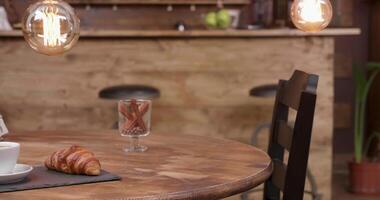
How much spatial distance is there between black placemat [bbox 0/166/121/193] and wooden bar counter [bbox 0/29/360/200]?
235cm

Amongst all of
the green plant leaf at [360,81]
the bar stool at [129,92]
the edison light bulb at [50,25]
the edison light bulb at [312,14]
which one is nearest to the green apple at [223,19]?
the bar stool at [129,92]

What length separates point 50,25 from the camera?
6.48 feet

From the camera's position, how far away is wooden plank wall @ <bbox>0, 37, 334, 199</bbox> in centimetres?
373

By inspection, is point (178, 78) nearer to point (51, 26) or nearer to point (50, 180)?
point (51, 26)

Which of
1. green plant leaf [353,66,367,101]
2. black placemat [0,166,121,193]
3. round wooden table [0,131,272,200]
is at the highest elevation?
black placemat [0,166,121,193]

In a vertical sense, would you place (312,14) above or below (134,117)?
above

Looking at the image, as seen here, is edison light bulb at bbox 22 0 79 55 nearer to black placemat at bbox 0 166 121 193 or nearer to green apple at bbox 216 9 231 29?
black placemat at bbox 0 166 121 193

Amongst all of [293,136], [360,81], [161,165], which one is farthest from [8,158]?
[360,81]

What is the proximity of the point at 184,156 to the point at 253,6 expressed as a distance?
485cm

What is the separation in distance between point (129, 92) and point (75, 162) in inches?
83.9

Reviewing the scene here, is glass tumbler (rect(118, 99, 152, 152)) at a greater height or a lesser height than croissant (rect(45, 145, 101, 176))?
greater

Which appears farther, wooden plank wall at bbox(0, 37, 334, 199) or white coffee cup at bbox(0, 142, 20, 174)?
wooden plank wall at bbox(0, 37, 334, 199)

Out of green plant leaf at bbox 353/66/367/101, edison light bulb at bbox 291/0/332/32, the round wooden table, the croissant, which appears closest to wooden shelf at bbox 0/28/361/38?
green plant leaf at bbox 353/66/367/101

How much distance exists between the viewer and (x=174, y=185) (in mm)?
1305
